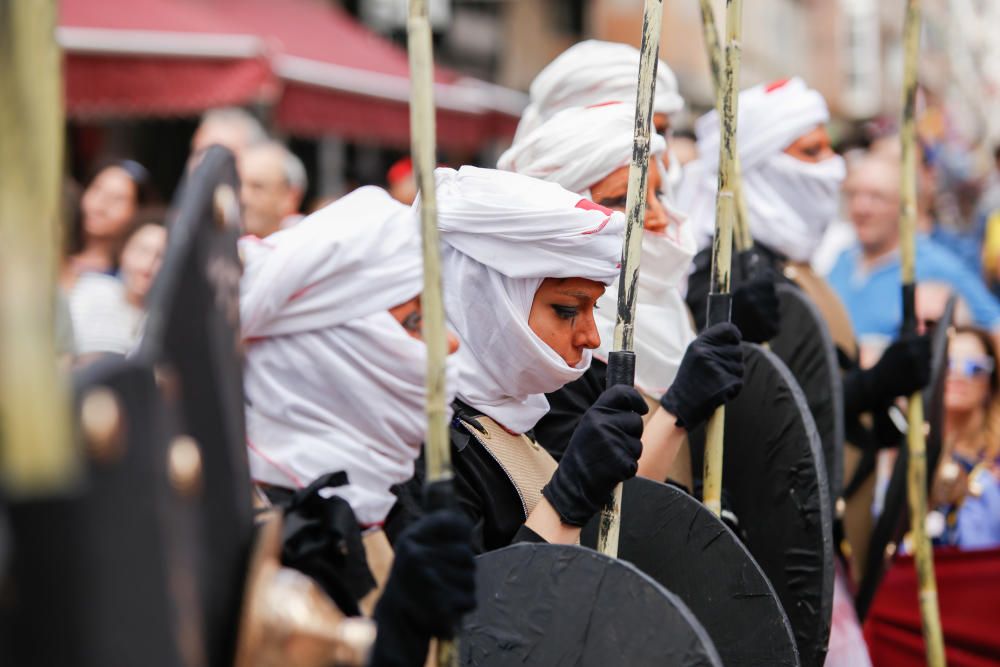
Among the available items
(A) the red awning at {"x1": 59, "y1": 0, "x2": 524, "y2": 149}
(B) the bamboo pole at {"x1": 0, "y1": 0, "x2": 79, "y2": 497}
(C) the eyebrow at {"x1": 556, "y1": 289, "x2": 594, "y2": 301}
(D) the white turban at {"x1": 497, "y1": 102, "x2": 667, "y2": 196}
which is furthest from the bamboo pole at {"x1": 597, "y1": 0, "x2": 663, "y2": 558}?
(A) the red awning at {"x1": 59, "y1": 0, "x2": 524, "y2": 149}

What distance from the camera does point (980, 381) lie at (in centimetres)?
490

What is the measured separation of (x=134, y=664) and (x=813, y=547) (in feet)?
6.33

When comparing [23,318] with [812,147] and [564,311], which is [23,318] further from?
[812,147]

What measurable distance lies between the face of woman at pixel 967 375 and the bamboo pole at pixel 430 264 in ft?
11.7

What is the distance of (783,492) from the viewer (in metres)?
2.79

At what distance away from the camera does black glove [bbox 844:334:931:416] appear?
3.66 metres

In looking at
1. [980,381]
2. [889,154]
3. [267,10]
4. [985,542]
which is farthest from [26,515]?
[267,10]

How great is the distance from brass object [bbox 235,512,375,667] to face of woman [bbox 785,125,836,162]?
10.2 ft

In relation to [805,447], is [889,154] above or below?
above

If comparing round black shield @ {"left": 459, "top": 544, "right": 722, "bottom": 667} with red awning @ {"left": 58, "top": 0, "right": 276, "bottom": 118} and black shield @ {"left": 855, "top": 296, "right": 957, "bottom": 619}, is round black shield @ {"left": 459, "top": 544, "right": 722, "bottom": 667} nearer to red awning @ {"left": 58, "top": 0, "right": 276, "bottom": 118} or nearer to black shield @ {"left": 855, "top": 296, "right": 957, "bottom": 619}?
black shield @ {"left": 855, "top": 296, "right": 957, "bottom": 619}

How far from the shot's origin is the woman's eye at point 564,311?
2.52 m

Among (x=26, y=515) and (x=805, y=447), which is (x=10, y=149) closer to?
(x=26, y=515)

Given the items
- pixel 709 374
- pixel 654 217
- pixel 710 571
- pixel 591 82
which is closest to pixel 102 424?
pixel 710 571

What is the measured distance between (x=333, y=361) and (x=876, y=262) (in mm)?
3949
